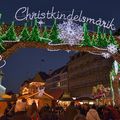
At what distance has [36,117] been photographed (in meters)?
10.8

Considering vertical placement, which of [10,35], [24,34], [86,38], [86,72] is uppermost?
[86,72]

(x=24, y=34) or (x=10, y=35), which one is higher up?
(x=24, y=34)

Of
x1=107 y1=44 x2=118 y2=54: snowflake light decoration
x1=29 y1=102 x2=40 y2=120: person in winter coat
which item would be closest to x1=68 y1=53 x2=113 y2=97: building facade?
x1=107 y1=44 x2=118 y2=54: snowflake light decoration

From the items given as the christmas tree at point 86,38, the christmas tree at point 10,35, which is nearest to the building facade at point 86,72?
the christmas tree at point 86,38

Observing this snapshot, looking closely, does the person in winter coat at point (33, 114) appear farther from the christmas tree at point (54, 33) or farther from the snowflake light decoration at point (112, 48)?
the snowflake light decoration at point (112, 48)

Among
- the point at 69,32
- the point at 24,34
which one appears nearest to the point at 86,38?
the point at 69,32

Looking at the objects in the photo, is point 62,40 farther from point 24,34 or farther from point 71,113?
point 71,113

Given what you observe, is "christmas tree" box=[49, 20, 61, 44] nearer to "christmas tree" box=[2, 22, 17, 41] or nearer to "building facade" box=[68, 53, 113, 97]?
"christmas tree" box=[2, 22, 17, 41]

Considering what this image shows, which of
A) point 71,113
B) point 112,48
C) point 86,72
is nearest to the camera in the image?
point 71,113

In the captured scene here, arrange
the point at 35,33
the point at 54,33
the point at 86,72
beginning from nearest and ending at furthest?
1. the point at 35,33
2. the point at 54,33
3. the point at 86,72

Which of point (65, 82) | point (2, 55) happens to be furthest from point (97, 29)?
point (65, 82)

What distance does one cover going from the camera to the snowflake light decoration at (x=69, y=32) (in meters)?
15.9

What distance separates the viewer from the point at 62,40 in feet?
52.9

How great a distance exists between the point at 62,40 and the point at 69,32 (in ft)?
1.93
